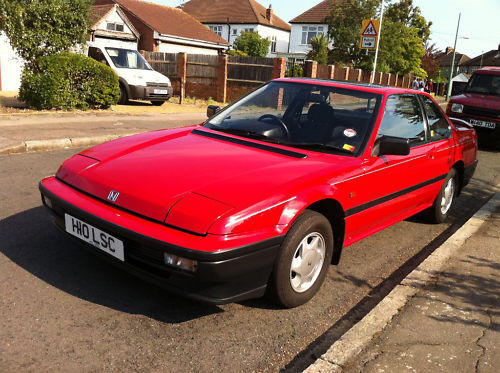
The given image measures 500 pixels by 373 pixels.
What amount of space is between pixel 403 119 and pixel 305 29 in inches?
2288

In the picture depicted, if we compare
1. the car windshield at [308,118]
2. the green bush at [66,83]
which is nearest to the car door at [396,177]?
the car windshield at [308,118]

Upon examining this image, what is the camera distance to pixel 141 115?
13.2 metres

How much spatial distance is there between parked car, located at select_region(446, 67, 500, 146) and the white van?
9.12m

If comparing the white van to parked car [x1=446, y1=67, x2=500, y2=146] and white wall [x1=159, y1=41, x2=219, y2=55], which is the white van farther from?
white wall [x1=159, y1=41, x2=219, y2=55]

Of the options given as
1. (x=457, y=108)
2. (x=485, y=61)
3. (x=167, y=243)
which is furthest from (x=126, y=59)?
(x=485, y=61)

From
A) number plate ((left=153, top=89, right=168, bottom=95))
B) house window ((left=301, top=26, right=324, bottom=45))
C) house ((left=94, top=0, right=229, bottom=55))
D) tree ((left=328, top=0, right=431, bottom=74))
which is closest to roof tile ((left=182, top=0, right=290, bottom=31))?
house window ((left=301, top=26, right=324, bottom=45))

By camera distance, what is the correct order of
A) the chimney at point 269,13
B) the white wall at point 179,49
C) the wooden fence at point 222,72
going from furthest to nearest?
1. the chimney at point 269,13
2. the white wall at point 179,49
3. the wooden fence at point 222,72

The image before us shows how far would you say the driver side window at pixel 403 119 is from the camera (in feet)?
13.5

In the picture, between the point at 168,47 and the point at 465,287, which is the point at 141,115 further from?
the point at 168,47

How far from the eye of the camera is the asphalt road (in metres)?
2.60

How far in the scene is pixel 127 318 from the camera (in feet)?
9.78

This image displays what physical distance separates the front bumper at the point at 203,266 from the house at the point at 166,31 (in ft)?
108

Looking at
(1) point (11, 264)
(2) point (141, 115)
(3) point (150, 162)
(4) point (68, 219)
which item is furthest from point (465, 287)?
(2) point (141, 115)

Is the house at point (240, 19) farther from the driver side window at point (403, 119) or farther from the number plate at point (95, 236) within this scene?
the number plate at point (95, 236)
